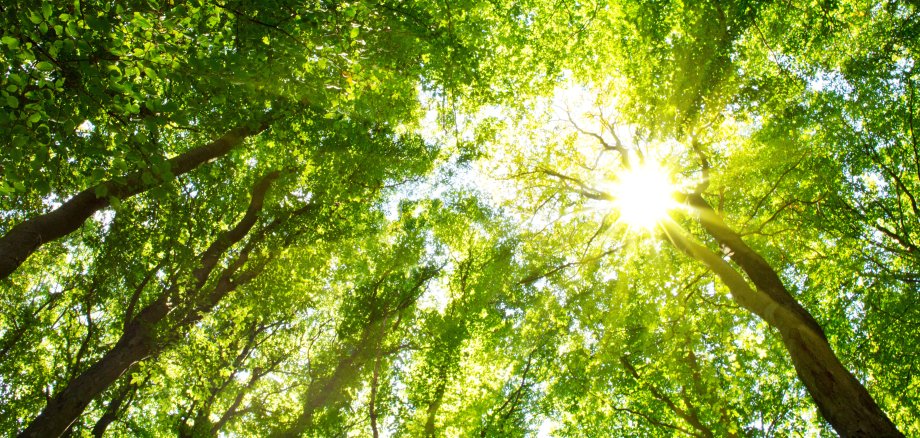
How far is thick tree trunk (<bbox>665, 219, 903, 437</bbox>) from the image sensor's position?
223 inches

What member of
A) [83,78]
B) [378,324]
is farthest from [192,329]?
[83,78]

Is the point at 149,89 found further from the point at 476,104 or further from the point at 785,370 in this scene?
Answer: the point at 785,370

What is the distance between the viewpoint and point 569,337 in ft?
41.1

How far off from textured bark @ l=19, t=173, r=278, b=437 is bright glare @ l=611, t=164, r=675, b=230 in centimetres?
1053

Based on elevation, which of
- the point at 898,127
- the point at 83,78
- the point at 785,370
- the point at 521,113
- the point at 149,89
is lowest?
the point at 149,89

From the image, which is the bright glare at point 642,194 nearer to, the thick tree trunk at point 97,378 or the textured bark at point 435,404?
the textured bark at point 435,404

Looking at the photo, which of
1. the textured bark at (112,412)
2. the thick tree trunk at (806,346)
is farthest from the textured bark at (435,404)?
the thick tree trunk at (806,346)

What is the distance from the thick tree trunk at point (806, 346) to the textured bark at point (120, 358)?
37.6ft

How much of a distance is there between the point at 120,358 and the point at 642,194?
1327cm

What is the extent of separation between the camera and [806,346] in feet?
21.5

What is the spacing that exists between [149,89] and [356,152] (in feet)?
31.0

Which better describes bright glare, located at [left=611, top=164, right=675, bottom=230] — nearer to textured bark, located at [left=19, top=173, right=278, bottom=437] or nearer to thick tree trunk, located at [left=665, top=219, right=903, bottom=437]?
thick tree trunk, located at [left=665, top=219, right=903, bottom=437]

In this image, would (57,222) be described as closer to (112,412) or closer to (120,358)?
(120,358)

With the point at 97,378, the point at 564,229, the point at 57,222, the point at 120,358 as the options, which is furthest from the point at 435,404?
the point at 57,222
